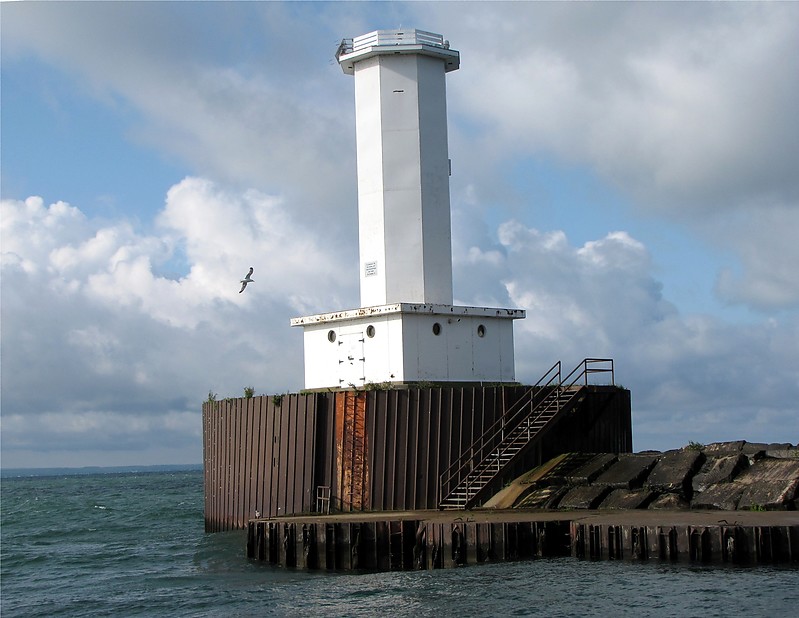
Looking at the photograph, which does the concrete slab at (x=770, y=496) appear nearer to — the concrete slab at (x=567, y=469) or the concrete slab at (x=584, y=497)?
the concrete slab at (x=584, y=497)

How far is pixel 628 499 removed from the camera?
27.5 m

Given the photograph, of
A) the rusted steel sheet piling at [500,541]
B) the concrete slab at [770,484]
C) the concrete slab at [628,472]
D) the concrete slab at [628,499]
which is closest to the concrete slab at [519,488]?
the concrete slab at [628,472]

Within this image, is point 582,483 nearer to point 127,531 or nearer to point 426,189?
point 426,189

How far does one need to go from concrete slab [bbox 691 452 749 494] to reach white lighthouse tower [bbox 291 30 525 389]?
23.5 ft

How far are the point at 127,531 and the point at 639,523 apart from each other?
26.1 metres

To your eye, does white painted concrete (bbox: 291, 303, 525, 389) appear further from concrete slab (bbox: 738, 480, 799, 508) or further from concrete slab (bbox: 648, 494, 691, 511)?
concrete slab (bbox: 738, 480, 799, 508)

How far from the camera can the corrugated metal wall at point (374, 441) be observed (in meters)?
29.4

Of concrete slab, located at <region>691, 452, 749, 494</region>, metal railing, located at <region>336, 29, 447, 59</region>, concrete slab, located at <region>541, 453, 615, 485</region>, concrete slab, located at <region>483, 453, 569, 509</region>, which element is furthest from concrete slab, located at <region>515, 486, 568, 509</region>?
metal railing, located at <region>336, 29, 447, 59</region>

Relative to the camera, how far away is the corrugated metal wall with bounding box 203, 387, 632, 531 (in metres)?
29.4

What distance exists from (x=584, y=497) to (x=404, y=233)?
29.9 ft

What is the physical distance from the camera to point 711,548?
22.7 meters

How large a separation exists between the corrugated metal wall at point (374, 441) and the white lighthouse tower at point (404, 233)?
2.00 meters

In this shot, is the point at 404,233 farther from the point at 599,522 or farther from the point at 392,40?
the point at 599,522

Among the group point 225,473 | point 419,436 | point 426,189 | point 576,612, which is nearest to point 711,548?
point 576,612
